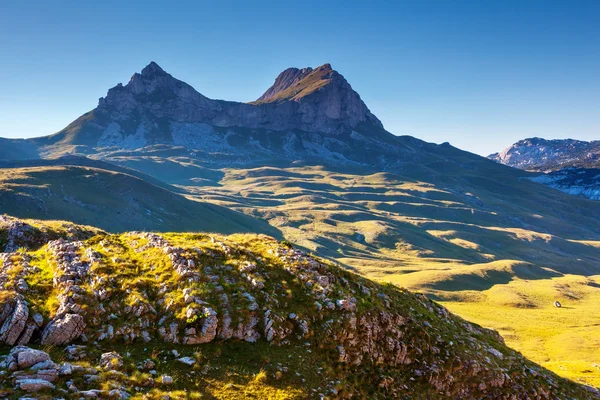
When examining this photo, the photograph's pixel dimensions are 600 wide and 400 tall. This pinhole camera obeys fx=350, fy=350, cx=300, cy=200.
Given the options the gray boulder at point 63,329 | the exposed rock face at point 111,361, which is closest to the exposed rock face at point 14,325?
the gray boulder at point 63,329

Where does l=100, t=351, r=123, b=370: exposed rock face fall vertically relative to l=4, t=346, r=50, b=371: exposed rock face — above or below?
below

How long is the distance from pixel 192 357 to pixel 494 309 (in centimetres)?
11194

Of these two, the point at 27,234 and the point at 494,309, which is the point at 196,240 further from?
the point at 494,309

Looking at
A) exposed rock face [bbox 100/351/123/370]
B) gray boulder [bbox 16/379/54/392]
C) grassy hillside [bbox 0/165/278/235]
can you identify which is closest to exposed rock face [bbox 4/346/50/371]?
gray boulder [bbox 16/379/54/392]

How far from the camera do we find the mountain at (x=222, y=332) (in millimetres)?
14070

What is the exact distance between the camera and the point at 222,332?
16.9 meters

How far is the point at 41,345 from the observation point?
578 inches

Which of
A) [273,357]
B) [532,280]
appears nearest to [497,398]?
[273,357]

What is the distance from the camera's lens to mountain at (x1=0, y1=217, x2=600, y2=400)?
14070 mm

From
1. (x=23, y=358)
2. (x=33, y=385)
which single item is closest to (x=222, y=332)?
(x=33, y=385)

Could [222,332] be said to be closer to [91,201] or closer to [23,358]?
[23,358]

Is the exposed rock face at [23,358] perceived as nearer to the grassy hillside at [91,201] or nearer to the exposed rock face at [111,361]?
the exposed rock face at [111,361]

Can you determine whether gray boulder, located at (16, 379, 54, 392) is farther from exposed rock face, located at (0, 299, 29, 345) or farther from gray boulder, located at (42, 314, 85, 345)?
exposed rock face, located at (0, 299, 29, 345)

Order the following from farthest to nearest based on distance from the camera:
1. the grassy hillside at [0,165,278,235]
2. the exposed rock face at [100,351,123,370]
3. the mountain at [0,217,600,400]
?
the grassy hillside at [0,165,278,235] < the mountain at [0,217,600,400] < the exposed rock face at [100,351,123,370]
